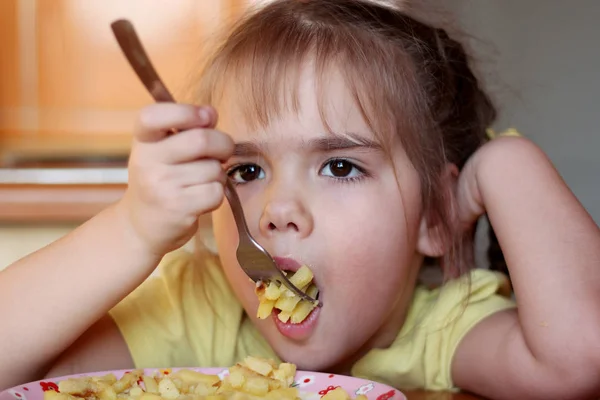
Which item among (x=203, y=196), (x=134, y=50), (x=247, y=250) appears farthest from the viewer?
(x=247, y=250)

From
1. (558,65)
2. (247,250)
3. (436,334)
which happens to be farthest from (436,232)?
(558,65)

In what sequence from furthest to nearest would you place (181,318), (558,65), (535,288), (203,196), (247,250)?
(558,65)
(181,318)
(535,288)
(247,250)
(203,196)

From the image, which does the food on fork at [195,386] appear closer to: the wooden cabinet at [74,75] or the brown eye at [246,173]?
the brown eye at [246,173]

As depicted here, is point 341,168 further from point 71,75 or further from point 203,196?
point 71,75

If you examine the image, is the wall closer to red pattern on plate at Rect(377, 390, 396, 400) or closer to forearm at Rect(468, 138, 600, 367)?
forearm at Rect(468, 138, 600, 367)

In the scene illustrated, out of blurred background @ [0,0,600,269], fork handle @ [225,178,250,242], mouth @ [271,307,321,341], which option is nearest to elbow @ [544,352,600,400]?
mouth @ [271,307,321,341]

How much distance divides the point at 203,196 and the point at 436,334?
0.48m

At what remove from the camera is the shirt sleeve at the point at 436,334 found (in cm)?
109

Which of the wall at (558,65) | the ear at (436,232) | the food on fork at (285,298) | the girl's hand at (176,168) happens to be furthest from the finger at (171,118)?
the wall at (558,65)

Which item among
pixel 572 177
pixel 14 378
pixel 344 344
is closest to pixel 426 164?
pixel 344 344

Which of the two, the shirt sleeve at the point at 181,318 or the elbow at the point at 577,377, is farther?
the shirt sleeve at the point at 181,318

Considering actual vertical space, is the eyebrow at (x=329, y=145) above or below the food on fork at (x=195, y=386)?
above

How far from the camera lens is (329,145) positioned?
0.97 metres

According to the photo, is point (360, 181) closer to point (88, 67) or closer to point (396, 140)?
point (396, 140)
